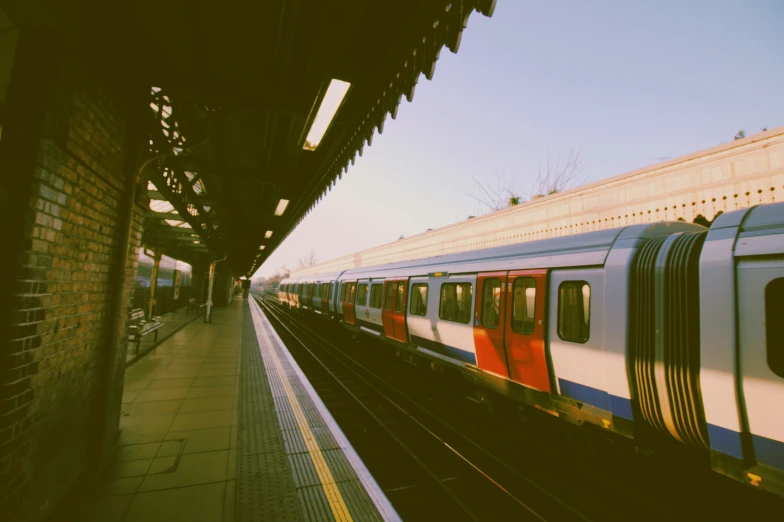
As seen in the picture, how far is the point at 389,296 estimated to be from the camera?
10469 mm

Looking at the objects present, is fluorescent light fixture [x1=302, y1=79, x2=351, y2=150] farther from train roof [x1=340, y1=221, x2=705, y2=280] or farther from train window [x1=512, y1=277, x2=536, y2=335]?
train window [x1=512, y1=277, x2=536, y2=335]

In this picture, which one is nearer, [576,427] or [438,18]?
[438,18]

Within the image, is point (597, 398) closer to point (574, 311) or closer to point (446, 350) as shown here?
point (574, 311)

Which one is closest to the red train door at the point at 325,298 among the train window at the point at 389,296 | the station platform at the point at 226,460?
the train window at the point at 389,296

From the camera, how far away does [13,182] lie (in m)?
2.16

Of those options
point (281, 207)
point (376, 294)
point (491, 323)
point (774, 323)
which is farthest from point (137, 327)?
point (774, 323)

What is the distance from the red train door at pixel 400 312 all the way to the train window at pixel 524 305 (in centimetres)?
A: 414

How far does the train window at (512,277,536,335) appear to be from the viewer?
5277 millimetres

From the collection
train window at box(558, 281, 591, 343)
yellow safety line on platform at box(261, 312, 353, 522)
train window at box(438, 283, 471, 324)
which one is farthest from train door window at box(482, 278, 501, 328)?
yellow safety line on platform at box(261, 312, 353, 522)

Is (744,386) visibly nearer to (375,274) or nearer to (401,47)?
(401,47)

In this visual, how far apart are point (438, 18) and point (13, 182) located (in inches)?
116

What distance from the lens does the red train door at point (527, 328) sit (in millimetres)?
5008

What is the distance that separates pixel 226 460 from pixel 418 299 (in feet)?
18.5

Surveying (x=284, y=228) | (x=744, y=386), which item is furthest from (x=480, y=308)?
(x=284, y=228)
